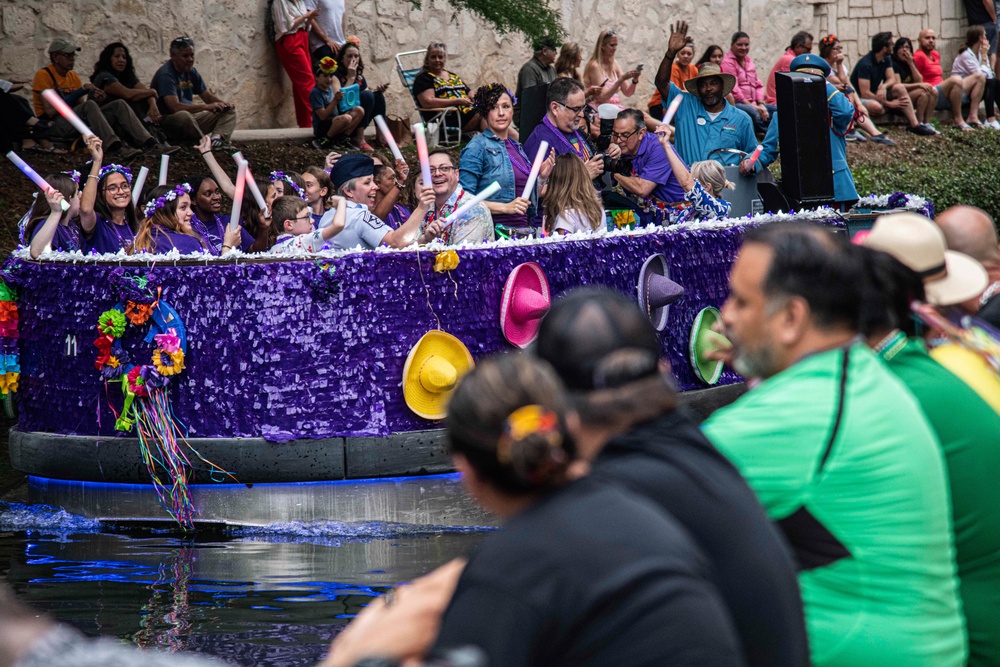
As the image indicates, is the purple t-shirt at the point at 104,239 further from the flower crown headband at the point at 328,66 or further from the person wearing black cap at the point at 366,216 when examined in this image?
the flower crown headband at the point at 328,66

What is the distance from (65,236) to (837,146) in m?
6.28

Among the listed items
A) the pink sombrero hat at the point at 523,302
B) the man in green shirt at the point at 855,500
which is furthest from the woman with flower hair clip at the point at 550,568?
the pink sombrero hat at the point at 523,302

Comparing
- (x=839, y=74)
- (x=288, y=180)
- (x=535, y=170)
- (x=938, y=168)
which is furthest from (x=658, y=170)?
(x=839, y=74)

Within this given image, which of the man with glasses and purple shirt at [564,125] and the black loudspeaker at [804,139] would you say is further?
the black loudspeaker at [804,139]

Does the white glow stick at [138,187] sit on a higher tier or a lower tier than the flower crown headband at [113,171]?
lower

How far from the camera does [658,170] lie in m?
9.45

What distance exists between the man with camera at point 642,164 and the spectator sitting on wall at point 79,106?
518 cm

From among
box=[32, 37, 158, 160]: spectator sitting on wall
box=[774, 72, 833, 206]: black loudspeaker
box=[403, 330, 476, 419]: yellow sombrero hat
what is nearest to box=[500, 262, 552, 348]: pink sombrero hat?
box=[403, 330, 476, 419]: yellow sombrero hat

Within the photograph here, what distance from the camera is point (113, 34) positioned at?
14016 mm

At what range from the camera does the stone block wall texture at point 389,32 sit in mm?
13711

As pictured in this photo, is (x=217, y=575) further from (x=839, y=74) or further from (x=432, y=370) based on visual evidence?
(x=839, y=74)

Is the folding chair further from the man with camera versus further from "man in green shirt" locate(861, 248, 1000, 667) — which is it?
"man in green shirt" locate(861, 248, 1000, 667)

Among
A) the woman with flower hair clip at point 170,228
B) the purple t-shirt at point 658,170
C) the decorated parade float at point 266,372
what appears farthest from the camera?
the purple t-shirt at point 658,170

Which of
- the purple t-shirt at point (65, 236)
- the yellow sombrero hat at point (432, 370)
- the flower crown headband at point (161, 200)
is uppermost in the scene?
the flower crown headband at point (161, 200)
